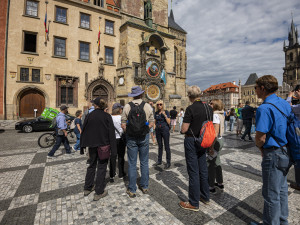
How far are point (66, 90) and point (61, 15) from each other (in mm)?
7661

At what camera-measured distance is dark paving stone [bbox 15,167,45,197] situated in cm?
331

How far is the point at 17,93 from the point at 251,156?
18033 mm

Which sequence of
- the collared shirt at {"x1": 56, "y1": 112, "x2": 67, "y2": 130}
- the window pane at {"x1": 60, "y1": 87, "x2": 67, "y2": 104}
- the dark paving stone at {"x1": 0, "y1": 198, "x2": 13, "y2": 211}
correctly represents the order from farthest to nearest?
the window pane at {"x1": 60, "y1": 87, "x2": 67, "y2": 104} → the collared shirt at {"x1": 56, "y1": 112, "x2": 67, "y2": 130} → the dark paving stone at {"x1": 0, "y1": 198, "x2": 13, "y2": 211}

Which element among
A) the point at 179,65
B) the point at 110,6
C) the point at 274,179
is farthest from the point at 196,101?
→ the point at 179,65

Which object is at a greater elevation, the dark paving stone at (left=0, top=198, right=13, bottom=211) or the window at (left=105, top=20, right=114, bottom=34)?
the window at (left=105, top=20, right=114, bottom=34)

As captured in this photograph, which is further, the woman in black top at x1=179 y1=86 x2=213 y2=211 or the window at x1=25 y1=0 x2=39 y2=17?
the window at x1=25 y1=0 x2=39 y2=17

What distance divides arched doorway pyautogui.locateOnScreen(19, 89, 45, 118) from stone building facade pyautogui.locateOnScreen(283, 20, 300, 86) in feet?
257

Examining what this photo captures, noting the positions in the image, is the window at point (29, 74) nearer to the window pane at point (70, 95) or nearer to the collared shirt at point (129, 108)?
the window pane at point (70, 95)

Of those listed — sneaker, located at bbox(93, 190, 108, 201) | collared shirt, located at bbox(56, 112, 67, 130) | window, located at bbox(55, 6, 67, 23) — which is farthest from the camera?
window, located at bbox(55, 6, 67, 23)

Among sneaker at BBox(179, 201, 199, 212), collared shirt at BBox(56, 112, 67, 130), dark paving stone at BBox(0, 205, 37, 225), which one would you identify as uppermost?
collared shirt at BBox(56, 112, 67, 130)

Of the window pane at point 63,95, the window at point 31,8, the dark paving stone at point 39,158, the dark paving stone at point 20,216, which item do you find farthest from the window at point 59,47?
the dark paving stone at point 20,216

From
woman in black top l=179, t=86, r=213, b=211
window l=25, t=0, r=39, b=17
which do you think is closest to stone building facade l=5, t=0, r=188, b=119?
window l=25, t=0, r=39, b=17

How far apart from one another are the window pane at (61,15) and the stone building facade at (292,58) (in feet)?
248

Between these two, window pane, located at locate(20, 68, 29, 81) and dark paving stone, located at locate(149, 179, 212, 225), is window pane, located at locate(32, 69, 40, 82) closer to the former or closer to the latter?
window pane, located at locate(20, 68, 29, 81)
